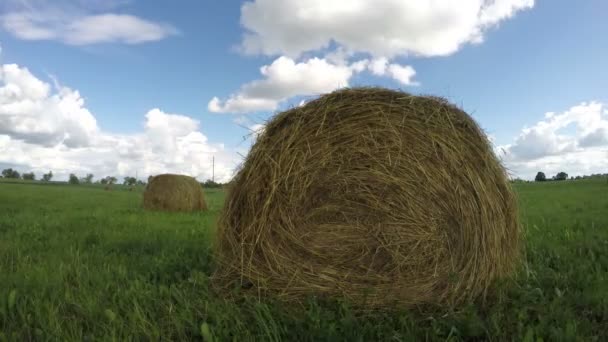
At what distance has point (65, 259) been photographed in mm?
5566

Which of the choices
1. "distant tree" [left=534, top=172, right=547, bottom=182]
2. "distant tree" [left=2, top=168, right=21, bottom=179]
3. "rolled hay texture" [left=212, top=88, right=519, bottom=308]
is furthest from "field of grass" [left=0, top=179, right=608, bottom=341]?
"distant tree" [left=2, top=168, right=21, bottom=179]

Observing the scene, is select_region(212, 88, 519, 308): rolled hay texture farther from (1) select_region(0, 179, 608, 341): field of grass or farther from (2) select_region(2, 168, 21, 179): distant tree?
(2) select_region(2, 168, 21, 179): distant tree

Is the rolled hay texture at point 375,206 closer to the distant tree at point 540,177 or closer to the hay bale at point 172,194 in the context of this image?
the hay bale at point 172,194

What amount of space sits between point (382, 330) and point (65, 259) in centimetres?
423

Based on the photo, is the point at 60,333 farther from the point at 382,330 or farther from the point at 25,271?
the point at 382,330

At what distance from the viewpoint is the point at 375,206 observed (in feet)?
13.4

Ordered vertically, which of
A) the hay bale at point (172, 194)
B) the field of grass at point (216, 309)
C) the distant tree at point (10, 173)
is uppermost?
the distant tree at point (10, 173)

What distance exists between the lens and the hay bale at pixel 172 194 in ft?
50.5

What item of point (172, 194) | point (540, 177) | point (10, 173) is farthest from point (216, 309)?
point (10, 173)

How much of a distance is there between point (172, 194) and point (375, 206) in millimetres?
12611

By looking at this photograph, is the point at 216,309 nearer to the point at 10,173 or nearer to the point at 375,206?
the point at 375,206

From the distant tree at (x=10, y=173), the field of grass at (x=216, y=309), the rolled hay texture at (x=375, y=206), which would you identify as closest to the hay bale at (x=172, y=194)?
the field of grass at (x=216, y=309)

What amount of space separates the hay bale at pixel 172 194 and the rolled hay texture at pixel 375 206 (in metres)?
11.7

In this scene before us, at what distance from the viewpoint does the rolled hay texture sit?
4.04 metres
